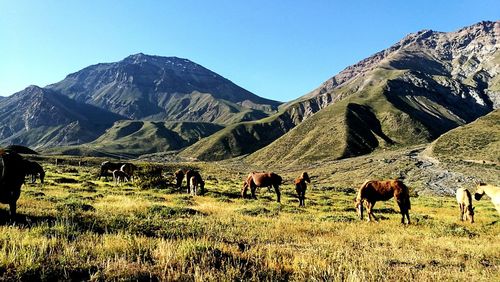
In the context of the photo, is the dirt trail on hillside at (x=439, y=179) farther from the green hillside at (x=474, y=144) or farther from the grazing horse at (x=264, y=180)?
the grazing horse at (x=264, y=180)

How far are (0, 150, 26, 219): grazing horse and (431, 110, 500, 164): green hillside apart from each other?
5337 inches

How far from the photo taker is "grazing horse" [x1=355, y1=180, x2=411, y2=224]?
68.0ft

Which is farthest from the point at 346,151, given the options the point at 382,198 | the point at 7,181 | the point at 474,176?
the point at 7,181

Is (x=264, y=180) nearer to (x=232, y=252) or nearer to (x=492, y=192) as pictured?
(x=492, y=192)

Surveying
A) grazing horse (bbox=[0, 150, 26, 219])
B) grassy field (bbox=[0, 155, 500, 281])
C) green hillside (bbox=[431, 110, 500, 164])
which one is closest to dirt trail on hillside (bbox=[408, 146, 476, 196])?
green hillside (bbox=[431, 110, 500, 164])

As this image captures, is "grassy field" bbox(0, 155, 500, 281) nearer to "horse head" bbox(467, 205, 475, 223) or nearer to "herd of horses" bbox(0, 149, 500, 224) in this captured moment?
"herd of horses" bbox(0, 149, 500, 224)

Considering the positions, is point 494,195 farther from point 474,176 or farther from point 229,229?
point 474,176

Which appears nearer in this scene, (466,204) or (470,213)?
(470,213)

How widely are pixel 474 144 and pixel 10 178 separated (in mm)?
156346

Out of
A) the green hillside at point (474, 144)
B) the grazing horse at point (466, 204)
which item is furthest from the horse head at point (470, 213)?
the green hillside at point (474, 144)

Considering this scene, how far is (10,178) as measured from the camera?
12.7 meters

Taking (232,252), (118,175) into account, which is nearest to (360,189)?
(232,252)

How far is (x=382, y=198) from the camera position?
21.6 meters

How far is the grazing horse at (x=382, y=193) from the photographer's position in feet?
68.0
